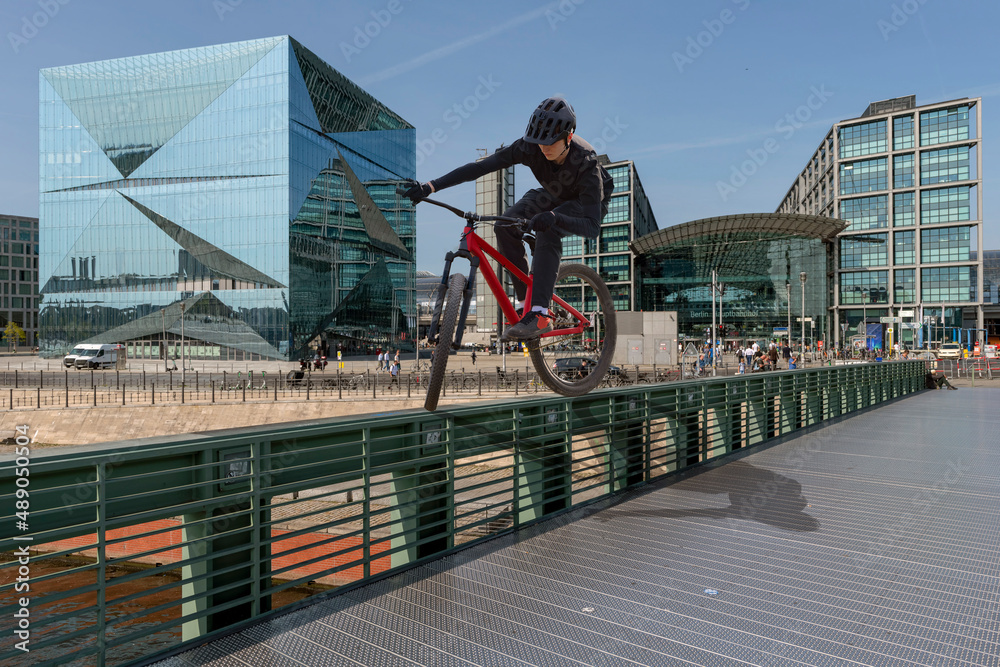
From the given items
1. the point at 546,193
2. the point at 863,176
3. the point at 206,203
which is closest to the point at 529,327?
the point at 546,193

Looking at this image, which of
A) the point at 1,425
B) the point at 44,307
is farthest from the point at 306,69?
the point at 1,425

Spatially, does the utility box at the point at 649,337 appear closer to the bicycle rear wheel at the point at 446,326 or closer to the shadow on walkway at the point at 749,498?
the shadow on walkway at the point at 749,498

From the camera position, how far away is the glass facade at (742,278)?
77.0 m

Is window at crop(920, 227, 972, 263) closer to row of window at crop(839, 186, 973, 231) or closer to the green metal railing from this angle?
row of window at crop(839, 186, 973, 231)

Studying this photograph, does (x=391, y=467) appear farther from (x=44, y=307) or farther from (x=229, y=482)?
(x=44, y=307)

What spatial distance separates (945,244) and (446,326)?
8384 cm

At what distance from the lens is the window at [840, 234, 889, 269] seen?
245ft

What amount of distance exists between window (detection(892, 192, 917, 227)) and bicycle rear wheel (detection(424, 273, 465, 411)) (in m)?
83.4

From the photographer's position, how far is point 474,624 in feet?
13.4

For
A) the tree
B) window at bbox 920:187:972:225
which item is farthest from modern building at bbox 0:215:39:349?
window at bbox 920:187:972:225

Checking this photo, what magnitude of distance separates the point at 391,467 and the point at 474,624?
138 cm

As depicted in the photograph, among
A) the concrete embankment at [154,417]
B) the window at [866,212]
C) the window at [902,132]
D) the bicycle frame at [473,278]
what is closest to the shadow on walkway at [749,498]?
the bicycle frame at [473,278]

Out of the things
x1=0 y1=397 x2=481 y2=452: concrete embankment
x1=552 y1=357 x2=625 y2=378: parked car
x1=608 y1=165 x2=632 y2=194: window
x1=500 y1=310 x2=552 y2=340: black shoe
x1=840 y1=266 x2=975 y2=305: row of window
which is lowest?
x1=0 y1=397 x2=481 y2=452: concrete embankment

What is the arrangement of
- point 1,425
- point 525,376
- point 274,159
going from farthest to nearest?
point 274,159
point 525,376
point 1,425
